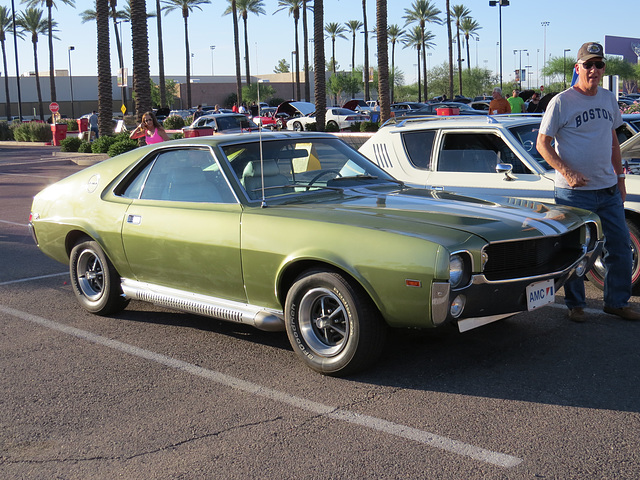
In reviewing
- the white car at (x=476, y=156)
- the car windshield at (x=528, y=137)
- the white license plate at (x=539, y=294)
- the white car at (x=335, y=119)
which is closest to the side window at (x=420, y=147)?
the white car at (x=476, y=156)

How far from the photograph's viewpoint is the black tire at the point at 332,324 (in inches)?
Answer: 177

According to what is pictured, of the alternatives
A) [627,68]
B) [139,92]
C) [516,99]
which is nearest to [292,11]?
[627,68]

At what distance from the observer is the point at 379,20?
29.1 metres

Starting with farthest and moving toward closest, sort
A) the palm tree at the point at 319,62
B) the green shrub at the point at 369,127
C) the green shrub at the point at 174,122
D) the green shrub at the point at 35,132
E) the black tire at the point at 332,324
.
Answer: the green shrub at the point at 174,122 < the green shrub at the point at 35,132 < the green shrub at the point at 369,127 < the palm tree at the point at 319,62 < the black tire at the point at 332,324

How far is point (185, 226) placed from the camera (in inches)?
213

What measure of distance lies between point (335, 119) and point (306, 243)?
123 feet

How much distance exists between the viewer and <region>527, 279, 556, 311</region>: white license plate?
15.1ft

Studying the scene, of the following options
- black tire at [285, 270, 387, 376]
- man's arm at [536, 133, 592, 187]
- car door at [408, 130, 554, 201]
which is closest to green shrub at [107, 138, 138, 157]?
car door at [408, 130, 554, 201]

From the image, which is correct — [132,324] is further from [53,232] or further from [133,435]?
[133,435]

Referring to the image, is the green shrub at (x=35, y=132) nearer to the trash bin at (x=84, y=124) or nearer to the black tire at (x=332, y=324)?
the trash bin at (x=84, y=124)

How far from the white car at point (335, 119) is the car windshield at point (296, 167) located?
107ft

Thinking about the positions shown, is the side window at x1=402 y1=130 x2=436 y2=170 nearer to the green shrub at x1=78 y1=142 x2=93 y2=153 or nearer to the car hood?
the car hood

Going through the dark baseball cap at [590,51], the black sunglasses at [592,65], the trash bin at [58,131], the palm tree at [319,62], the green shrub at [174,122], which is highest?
the palm tree at [319,62]

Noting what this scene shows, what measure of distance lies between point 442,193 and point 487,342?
1153 millimetres
